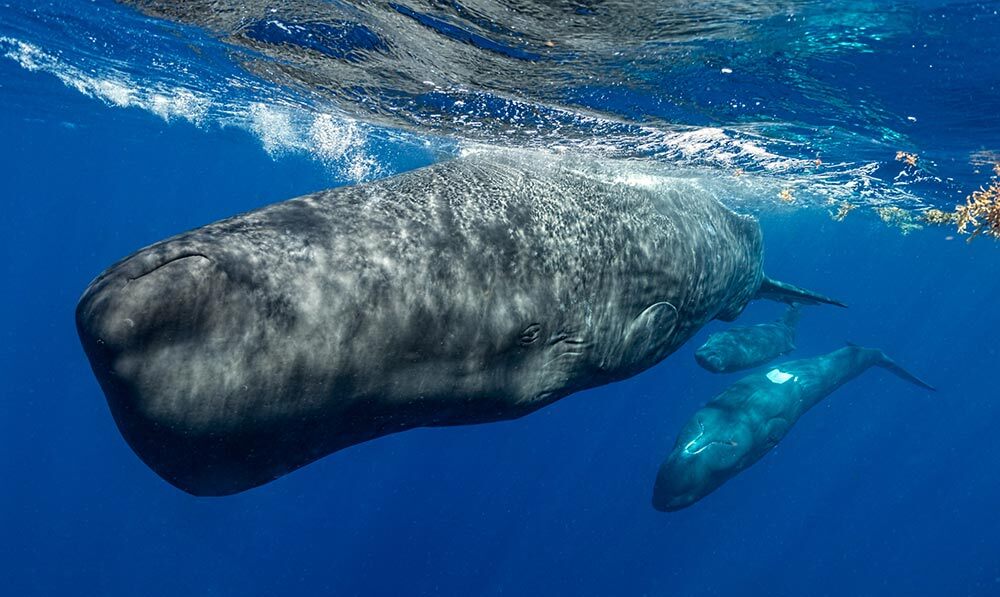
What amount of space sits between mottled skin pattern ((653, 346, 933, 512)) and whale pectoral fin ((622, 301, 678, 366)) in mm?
7959

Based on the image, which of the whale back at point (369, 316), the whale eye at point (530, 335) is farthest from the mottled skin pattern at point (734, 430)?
the whale eye at point (530, 335)

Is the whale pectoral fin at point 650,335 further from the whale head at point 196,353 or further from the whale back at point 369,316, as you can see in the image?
the whale head at point 196,353

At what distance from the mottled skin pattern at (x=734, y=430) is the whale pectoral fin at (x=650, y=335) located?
7.96 m

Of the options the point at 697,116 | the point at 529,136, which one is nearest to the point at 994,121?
the point at 697,116

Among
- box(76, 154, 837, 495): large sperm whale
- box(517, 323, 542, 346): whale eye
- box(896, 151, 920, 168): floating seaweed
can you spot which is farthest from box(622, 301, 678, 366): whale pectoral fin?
box(896, 151, 920, 168): floating seaweed


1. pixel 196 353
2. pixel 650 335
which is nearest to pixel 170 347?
pixel 196 353

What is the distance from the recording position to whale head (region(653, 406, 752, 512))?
12.4 meters

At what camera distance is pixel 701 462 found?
12414 mm

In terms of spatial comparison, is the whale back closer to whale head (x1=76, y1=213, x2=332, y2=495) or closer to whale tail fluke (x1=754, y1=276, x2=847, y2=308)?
whale head (x1=76, y1=213, x2=332, y2=495)

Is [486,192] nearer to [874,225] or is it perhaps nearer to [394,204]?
[394,204]

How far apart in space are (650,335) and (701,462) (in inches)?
331

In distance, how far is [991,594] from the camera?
165 feet

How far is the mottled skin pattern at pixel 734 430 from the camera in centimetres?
1248

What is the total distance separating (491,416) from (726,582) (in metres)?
49.0
